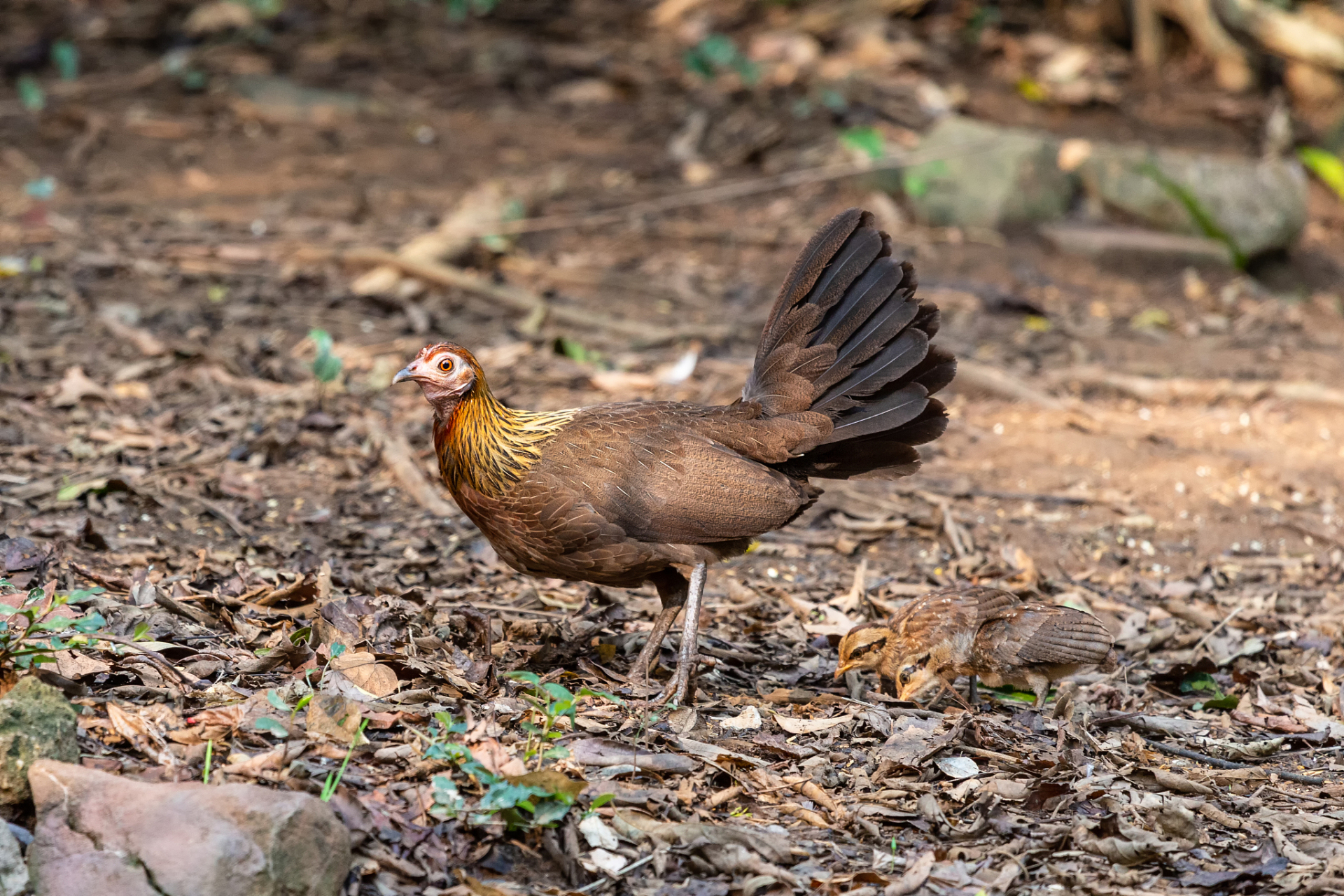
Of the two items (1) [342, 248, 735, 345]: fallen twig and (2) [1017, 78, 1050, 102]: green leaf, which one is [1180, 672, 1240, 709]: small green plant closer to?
(1) [342, 248, 735, 345]: fallen twig

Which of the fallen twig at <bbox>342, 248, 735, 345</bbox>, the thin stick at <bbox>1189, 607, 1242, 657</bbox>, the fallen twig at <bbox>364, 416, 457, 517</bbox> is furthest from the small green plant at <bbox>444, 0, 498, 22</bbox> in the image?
the thin stick at <bbox>1189, 607, 1242, 657</bbox>

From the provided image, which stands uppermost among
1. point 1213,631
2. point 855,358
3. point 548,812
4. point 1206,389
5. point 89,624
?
point 855,358

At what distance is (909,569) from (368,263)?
194 inches

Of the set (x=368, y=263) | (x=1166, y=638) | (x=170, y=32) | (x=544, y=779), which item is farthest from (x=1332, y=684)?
(x=170, y=32)

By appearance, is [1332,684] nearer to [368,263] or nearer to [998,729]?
[998,729]

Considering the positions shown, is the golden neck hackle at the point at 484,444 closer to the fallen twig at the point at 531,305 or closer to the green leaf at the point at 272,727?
the green leaf at the point at 272,727

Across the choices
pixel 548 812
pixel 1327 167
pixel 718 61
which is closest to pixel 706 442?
pixel 548 812

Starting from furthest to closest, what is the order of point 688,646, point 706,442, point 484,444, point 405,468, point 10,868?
point 405,468
point 706,442
point 484,444
point 688,646
point 10,868

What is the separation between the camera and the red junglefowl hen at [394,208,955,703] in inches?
184

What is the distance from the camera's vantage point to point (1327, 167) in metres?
11.6

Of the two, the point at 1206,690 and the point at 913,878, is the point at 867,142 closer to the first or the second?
the point at 1206,690

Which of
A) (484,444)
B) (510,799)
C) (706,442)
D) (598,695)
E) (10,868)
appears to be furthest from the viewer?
(706,442)

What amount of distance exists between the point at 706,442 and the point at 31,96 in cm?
971

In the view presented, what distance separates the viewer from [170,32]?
1385 cm
